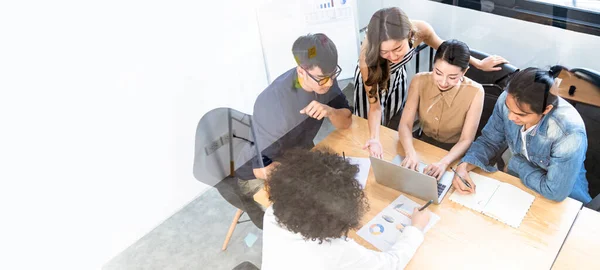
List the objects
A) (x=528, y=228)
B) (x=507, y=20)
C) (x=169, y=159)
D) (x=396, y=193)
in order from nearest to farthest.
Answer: (x=528, y=228)
(x=396, y=193)
(x=507, y=20)
(x=169, y=159)

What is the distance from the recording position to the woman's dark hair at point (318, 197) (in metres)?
1.23

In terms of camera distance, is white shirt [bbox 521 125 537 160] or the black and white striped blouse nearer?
white shirt [bbox 521 125 537 160]

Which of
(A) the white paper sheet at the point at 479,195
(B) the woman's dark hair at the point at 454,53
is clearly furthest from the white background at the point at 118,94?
(A) the white paper sheet at the point at 479,195

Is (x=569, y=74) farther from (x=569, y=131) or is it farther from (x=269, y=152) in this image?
(x=269, y=152)

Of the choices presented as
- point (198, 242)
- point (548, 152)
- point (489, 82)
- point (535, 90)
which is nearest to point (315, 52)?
point (489, 82)

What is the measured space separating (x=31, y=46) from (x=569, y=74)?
1.88 meters

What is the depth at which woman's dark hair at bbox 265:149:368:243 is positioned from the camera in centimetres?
123

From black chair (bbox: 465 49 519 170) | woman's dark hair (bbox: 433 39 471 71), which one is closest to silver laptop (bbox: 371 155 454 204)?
black chair (bbox: 465 49 519 170)

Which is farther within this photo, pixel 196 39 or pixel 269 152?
pixel 269 152

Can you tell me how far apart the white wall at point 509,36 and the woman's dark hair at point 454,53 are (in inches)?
4.8

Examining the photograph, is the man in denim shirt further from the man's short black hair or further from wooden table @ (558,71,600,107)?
the man's short black hair

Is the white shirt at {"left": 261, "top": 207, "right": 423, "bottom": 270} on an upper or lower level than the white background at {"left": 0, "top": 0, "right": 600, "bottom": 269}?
lower

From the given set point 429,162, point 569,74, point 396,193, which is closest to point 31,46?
point 396,193

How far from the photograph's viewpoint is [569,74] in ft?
5.50
